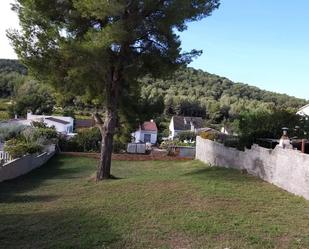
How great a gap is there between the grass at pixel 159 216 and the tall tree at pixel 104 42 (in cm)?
474

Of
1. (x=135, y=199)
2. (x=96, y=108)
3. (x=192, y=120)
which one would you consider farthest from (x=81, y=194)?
(x=192, y=120)

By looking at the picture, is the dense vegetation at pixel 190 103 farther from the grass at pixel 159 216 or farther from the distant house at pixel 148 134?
the grass at pixel 159 216

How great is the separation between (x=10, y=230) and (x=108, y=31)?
8.88 meters

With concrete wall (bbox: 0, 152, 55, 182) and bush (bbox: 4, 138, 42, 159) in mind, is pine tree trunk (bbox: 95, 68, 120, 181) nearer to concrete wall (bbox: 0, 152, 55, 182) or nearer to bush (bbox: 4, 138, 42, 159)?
concrete wall (bbox: 0, 152, 55, 182)

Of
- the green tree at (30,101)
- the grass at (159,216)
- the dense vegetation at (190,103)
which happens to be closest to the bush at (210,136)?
the dense vegetation at (190,103)

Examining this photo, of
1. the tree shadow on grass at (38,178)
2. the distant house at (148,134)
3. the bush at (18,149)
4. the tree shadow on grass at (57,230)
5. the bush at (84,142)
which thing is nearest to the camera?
the tree shadow on grass at (57,230)

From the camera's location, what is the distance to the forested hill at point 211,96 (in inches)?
4336

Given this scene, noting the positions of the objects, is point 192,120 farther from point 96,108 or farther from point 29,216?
point 29,216

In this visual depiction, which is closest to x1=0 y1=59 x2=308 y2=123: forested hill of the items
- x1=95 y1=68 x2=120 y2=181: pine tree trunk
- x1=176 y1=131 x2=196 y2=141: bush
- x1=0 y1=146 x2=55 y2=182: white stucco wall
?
x1=176 y1=131 x2=196 y2=141: bush

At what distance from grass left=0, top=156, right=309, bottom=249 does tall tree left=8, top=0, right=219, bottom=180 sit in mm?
4737

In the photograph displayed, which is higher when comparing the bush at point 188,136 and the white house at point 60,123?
the white house at point 60,123

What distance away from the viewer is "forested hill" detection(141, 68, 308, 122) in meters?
110

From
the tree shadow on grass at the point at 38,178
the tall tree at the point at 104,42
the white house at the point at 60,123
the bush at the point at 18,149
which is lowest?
the tree shadow on grass at the point at 38,178

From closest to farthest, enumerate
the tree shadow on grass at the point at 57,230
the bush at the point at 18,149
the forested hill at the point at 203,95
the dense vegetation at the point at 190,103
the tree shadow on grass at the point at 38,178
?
the tree shadow on grass at the point at 57,230
the tree shadow on grass at the point at 38,178
the dense vegetation at the point at 190,103
the bush at the point at 18,149
the forested hill at the point at 203,95
